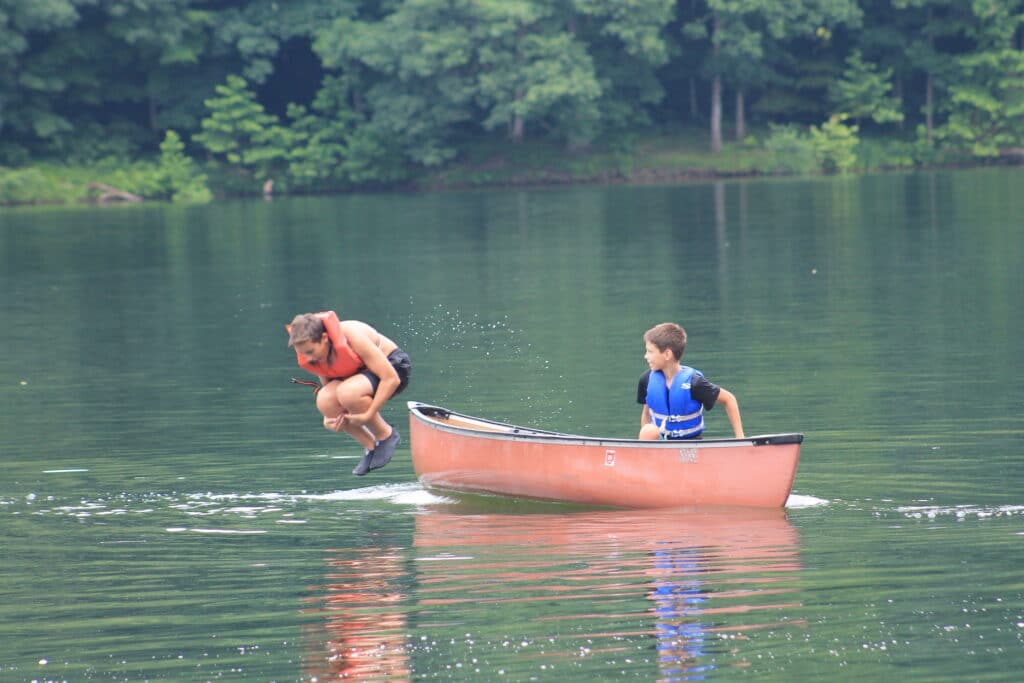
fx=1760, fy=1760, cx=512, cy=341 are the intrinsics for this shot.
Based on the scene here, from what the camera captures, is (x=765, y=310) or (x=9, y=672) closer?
(x=9, y=672)

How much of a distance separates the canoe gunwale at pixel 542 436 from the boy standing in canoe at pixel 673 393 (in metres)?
0.35

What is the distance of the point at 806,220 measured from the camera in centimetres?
4047

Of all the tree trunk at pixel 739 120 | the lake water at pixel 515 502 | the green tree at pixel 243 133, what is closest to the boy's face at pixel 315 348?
the lake water at pixel 515 502

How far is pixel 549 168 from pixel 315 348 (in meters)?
55.4

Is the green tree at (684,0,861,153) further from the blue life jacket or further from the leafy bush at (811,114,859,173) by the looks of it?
the blue life jacket

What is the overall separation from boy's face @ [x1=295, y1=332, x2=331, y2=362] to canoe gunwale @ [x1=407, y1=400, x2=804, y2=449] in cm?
111

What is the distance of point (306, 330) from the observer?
11539 millimetres

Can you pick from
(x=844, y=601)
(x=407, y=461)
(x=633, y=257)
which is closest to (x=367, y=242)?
(x=633, y=257)

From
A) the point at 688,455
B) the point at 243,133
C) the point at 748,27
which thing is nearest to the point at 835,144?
the point at 748,27

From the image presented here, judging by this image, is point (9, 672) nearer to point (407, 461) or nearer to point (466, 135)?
point (407, 461)

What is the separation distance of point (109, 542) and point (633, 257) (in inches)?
860

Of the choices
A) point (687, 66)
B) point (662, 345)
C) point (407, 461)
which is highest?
point (687, 66)

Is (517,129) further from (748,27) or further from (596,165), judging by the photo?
(748,27)

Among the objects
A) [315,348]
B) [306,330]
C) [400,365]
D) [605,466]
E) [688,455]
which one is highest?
[306,330]
